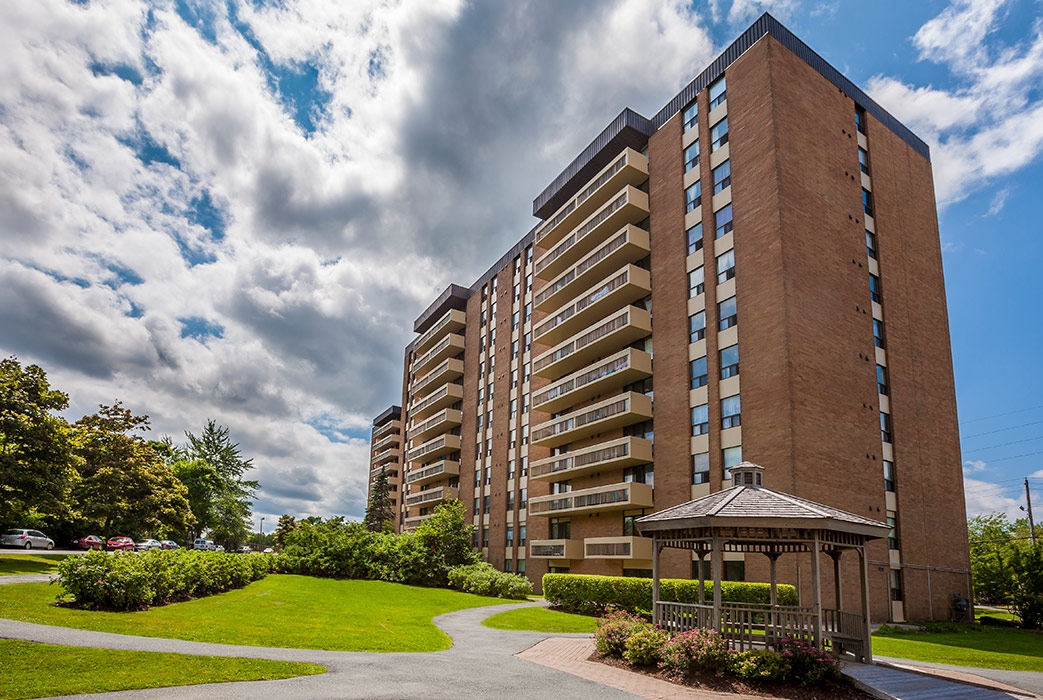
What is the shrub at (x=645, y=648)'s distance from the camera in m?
16.4

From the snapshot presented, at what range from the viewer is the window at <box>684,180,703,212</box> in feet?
123

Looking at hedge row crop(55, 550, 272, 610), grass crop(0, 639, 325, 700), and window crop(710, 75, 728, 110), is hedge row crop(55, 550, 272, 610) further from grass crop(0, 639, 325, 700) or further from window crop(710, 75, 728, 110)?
window crop(710, 75, 728, 110)

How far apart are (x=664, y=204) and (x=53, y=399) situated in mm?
33140

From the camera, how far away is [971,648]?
24.1 meters

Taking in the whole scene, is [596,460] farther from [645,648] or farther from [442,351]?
[442,351]

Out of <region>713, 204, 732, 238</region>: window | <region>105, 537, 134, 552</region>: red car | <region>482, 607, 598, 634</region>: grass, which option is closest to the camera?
<region>482, 607, 598, 634</region>: grass

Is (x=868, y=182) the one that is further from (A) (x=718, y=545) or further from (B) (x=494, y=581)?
(B) (x=494, y=581)

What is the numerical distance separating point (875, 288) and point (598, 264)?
15920 millimetres

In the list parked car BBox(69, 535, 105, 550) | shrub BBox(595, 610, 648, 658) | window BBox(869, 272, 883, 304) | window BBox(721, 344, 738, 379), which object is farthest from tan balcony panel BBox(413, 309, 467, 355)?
shrub BBox(595, 610, 648, 658)

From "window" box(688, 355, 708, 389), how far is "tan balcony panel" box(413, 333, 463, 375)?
3587cm

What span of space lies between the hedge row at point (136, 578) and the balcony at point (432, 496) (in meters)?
36.3

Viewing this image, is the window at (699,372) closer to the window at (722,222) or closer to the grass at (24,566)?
the window at (722,222)

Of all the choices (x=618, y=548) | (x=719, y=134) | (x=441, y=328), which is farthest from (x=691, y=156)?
(x=441, y=328)

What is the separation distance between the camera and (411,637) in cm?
2078
